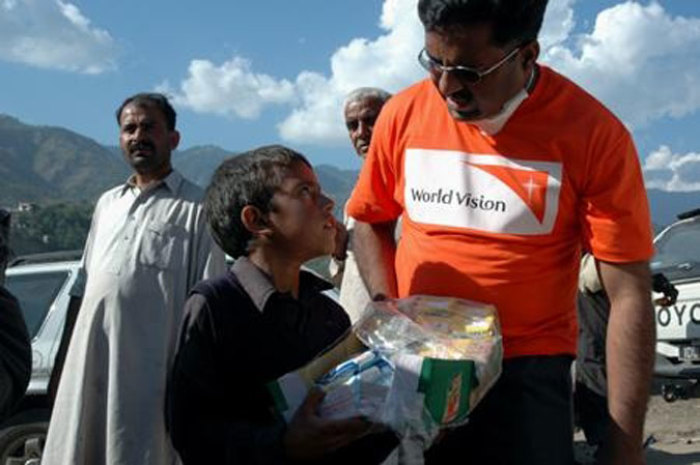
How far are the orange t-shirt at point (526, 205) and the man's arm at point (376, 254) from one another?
16 cm

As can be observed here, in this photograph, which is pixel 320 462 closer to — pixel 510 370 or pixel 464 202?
pixel 510 370

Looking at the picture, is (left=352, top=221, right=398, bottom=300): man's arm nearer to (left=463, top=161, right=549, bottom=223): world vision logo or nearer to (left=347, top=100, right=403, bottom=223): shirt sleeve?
(left=347, top=100, right=403, bottom=223): shirt sleeve

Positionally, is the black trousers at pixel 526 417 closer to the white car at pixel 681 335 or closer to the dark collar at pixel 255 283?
the dark collar at pixel 255 283

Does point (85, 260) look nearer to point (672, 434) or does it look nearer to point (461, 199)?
point (461, 199)

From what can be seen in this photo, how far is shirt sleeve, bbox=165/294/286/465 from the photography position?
1.92m

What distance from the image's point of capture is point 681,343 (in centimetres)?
859

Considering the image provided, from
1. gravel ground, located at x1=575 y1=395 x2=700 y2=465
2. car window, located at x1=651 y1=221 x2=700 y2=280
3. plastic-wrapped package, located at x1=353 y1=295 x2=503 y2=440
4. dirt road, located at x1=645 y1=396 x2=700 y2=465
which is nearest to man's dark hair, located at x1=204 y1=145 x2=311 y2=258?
plastic-wrapped package, located at x1=353 y1=295 x2=503 y2=440

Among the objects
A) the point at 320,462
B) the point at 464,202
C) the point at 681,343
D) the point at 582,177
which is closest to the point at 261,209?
the point at 464,202

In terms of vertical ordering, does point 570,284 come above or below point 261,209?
below

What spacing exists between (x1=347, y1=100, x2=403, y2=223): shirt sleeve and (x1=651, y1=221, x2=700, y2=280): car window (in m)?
7.21

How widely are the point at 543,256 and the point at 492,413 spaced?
17.0 inches

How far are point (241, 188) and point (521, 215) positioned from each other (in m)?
0.75

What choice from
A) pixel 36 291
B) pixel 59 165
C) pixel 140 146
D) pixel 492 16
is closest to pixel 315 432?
pixel 492 16

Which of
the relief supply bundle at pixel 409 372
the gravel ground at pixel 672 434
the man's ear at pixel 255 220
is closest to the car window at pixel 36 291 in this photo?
the gravel ground at pixel 672 434
